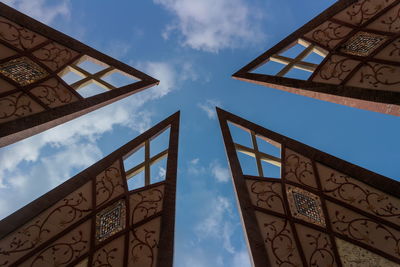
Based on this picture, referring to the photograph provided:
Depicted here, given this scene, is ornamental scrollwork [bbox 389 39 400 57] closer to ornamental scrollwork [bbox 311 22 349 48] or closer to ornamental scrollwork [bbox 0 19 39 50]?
ornamental scrollwork [bbox 311 22 349 48]

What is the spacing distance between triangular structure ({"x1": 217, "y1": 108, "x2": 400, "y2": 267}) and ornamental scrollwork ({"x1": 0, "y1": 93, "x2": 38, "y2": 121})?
9.17 ft

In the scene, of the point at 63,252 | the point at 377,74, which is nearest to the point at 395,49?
the point at 377,74

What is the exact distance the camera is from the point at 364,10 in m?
4.69

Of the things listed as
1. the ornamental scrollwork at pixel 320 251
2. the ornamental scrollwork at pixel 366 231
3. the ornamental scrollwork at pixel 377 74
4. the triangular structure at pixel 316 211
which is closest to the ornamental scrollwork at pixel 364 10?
the ornamental scrollwork at pixel 377 74

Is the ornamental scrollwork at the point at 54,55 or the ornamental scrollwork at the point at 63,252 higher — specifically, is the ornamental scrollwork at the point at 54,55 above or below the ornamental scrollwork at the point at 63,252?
above

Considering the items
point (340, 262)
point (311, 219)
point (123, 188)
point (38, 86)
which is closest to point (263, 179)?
point (311, 219)

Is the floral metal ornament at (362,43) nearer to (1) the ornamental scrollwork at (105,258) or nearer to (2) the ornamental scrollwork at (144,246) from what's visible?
(2) the ornamental scrollwork at (144,246)

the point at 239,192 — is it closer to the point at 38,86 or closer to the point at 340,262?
the point at 340,262

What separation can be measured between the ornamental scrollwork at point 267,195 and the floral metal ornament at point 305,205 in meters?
0.14

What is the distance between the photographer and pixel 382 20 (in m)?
4.45

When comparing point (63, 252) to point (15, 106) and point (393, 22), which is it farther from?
point (393, 22)

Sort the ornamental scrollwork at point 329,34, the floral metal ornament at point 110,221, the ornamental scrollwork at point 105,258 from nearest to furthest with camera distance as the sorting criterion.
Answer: the ornamental scrollwork at point 105,258 < the floral metal ornament at point 110,221 < the ornamental scrollwork at point 329,34

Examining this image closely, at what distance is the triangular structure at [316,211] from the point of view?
11.5 feet

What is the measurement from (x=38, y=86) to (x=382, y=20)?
481 centimetres
